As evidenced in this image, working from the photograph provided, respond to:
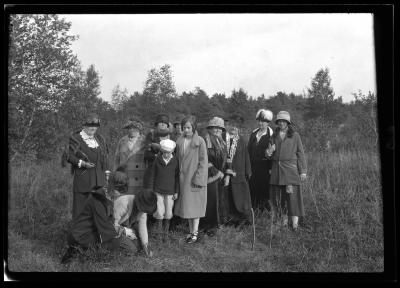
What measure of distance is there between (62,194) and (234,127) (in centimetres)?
374

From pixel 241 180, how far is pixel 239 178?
5cm

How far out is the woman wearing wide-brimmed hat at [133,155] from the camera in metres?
5.86

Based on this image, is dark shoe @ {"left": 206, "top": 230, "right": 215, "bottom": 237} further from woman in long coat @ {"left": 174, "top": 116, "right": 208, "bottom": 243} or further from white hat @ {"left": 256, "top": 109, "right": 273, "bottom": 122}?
white hat @ {"left": 256, "top": 109, "right": 273, "bottom": 122}

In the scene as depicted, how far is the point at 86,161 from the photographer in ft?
18.5

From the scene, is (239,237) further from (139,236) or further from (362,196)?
(362,196)

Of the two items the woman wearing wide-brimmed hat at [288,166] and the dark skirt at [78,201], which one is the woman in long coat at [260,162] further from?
the dark skirt at [78,201]

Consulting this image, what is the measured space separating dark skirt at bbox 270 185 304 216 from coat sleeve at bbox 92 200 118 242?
283 centimetres

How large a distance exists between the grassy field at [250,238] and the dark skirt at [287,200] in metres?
0.29

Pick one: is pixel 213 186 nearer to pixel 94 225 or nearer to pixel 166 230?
pixel 166 230

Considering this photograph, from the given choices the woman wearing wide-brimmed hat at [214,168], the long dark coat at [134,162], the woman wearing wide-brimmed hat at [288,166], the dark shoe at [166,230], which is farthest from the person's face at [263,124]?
the dark shoe at [166,230]

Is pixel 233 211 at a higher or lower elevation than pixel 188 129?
lower

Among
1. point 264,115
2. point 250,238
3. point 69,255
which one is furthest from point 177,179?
point 264,115
